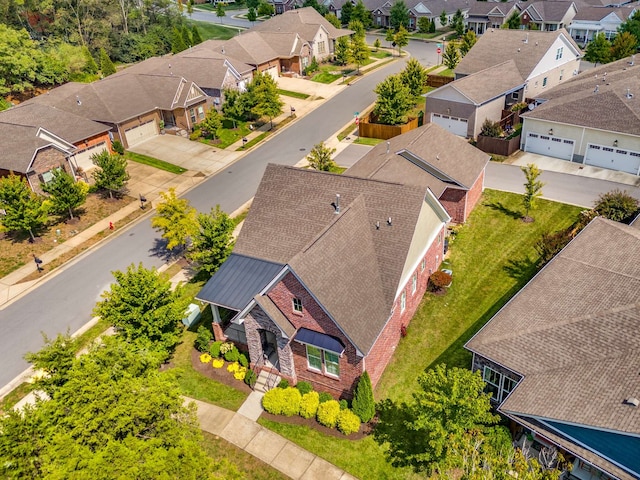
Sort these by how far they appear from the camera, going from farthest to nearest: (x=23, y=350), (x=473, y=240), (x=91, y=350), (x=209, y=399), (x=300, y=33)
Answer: (x=300, y=33) → (x=473, y=240) → (x=23, y=350) → (x=209, y=399) → (x=91, y=350)

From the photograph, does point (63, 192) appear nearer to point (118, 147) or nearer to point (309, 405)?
point (118, 147)

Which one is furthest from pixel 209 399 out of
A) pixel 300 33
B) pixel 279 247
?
pixel 300 33

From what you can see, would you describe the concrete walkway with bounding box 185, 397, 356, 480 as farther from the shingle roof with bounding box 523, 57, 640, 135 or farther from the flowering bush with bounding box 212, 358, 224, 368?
the shingle roof with bounding box 523, 57, 640, 135

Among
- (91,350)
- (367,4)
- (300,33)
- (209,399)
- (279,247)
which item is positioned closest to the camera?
(91,350)

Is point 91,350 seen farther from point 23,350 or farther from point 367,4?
point 367,4

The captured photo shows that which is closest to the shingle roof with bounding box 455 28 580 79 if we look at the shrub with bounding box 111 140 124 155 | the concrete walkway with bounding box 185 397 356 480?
the shrub with bounding box 111 140 124 155

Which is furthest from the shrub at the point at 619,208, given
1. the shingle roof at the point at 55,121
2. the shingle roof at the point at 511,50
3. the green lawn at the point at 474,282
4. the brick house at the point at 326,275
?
the shingle roof at the point at 55,121
